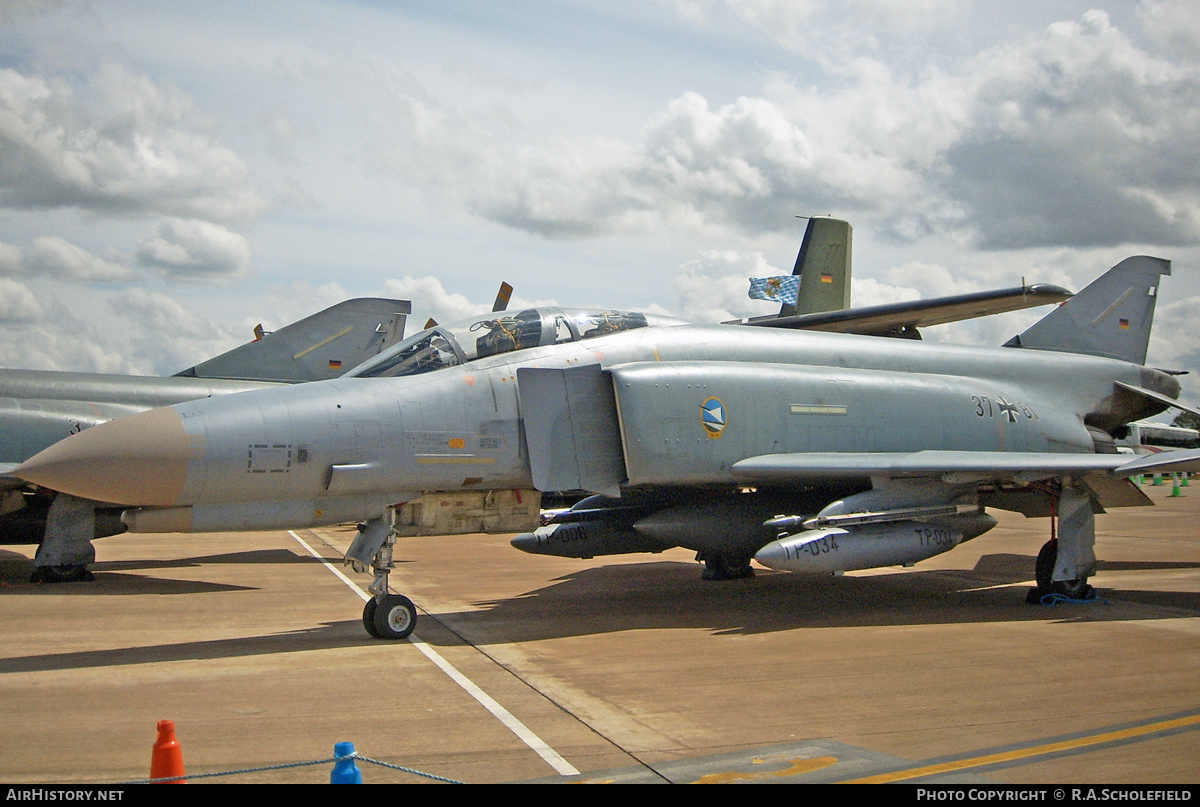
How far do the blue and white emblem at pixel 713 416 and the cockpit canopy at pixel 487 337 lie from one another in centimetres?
128

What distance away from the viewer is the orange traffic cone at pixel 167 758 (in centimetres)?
392

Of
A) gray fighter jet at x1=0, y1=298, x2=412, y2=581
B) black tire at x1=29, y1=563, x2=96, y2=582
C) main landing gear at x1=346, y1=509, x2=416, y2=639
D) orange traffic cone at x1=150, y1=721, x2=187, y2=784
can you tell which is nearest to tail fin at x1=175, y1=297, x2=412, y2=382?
gray fighter jet at x1=0, y1=298, x2=412, y2=581

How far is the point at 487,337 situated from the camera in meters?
9.17

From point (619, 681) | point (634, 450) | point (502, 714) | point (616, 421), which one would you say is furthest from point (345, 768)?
point (616, 421)

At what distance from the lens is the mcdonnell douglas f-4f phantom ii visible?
300 inches

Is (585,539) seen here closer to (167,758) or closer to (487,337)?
(487,337)

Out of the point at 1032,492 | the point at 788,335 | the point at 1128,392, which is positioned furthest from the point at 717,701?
the point at 1128,392

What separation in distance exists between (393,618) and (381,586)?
0.32m

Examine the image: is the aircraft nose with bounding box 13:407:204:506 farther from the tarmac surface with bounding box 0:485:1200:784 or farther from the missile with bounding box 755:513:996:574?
the missile with bounding box 755:513:996:574

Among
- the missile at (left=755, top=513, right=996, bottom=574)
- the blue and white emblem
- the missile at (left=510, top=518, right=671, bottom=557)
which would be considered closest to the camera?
the missile at (left=755, top=513, right=996, bottom=574)

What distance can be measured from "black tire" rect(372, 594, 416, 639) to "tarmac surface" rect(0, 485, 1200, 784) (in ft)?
0.74

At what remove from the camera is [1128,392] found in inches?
516

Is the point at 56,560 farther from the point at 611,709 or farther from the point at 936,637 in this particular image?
the point at 936,637

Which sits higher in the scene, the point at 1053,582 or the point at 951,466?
the point at 951,466
